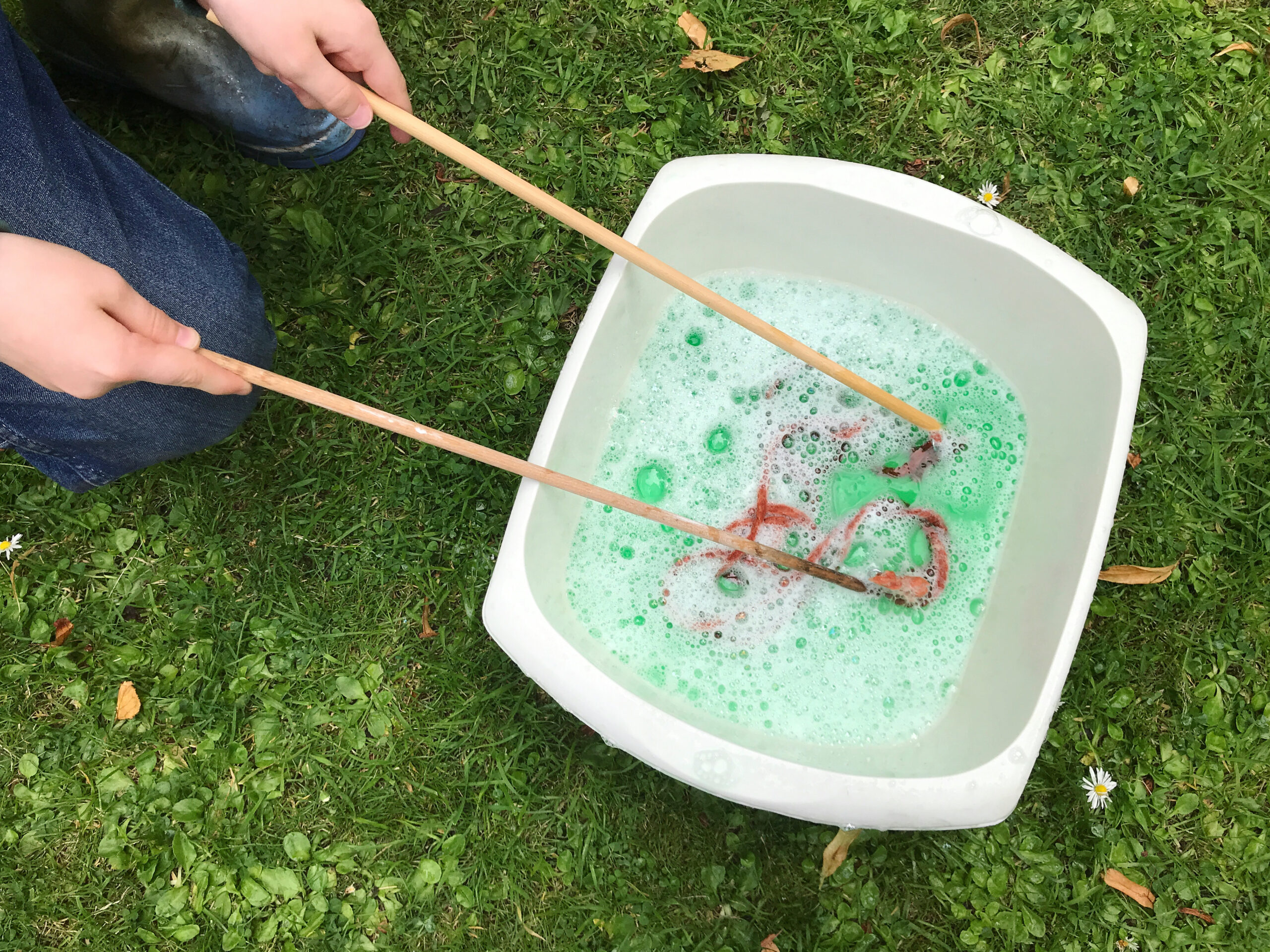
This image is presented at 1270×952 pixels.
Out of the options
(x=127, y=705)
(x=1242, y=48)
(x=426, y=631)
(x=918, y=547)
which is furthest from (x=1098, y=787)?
(x=127, y=705)

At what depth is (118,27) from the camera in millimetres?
1225

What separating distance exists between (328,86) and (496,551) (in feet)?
2.26

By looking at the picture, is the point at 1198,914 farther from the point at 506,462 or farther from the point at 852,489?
the point at 506,462

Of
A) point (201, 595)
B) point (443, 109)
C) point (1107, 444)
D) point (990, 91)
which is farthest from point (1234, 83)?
point (201, 595)

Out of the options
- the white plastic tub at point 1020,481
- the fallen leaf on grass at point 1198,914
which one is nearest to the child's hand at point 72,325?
the white plastic tub at point 1020,481

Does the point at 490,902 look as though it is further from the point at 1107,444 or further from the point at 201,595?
the point at 1107,444

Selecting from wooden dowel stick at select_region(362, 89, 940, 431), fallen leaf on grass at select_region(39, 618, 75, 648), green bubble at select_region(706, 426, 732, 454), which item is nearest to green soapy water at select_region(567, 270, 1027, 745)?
green bubble at select_region(706, 426, 732, 454)

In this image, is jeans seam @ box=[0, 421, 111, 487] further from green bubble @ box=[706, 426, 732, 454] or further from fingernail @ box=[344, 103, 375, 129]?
green bubble @ box=[706, 426, 732, 454]

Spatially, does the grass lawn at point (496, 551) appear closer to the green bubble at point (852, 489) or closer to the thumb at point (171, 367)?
the green bubble at point (852, 489)

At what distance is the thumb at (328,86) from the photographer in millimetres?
880

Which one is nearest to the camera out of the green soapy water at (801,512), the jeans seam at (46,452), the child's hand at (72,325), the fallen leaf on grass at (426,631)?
the child's hand at (72,325)

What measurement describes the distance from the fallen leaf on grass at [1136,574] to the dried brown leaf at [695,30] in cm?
107

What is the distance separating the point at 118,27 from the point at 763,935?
162 centimetres

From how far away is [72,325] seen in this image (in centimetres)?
77
